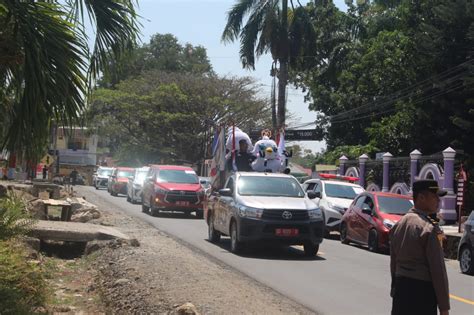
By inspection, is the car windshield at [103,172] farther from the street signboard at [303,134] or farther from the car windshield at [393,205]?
the car windshield at [393,205]

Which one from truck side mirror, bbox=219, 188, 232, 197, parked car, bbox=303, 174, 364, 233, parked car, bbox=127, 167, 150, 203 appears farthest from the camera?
parked car, bbox=127, 167, 150, 203

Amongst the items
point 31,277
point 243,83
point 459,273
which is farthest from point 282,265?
point 243,83

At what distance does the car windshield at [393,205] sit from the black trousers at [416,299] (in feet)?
40.1

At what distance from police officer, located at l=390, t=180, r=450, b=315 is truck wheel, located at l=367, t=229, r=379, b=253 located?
1158cm

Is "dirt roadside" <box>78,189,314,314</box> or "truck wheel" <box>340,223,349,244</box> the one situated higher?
"truck wheel" <box>340,223,349,244</box>

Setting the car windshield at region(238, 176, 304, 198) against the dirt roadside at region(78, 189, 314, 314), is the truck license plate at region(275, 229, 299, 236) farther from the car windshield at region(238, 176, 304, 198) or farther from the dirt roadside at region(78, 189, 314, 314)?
the dirt roadside at region(78, 189, 314, 314)

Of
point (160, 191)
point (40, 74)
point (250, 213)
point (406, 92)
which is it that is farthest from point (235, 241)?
point (406, 92)

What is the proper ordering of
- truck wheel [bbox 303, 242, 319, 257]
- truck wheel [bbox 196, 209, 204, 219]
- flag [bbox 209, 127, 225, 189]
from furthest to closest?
truck wheel [bbox 196, 209, 204, 219] → flag [bbox 209, 127, 225, 189] → truck wheel [bbox 303, 242, 319, 257]

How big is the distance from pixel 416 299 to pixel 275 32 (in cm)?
3150

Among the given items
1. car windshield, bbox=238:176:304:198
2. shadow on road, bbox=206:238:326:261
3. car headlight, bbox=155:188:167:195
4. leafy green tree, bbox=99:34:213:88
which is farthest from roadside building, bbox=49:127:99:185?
car windshield, bbox=238:176:304:198

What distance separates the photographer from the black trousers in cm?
494

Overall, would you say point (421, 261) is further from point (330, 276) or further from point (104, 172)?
point (104, 172)

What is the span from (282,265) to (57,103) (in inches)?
290

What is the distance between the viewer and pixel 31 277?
7367 mm
